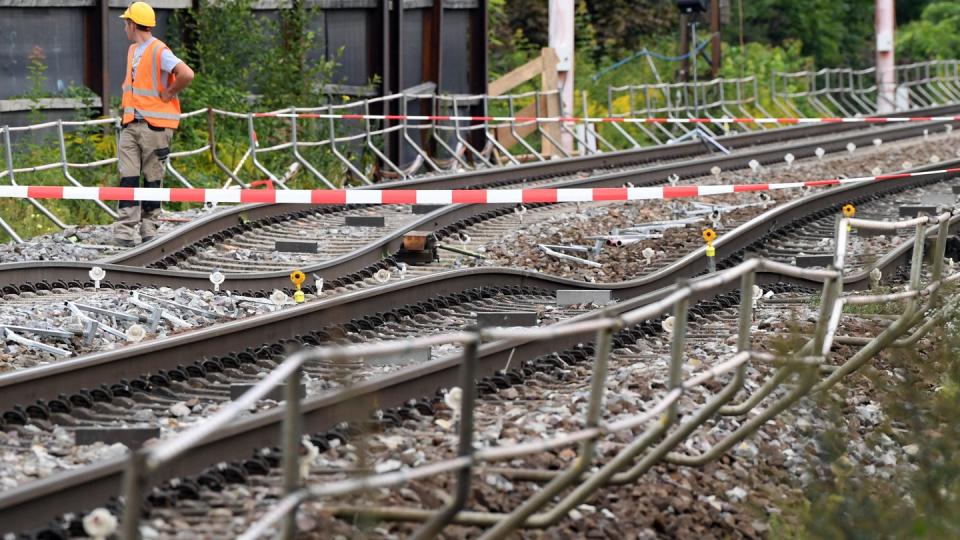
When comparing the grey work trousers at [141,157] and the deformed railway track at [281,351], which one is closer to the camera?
the deformed railway track at [281,351]

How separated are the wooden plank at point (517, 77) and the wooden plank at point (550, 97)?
0.68 feet

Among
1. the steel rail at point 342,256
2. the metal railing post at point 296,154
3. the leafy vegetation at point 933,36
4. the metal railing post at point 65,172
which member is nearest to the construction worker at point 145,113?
the steel rail at point 342,256

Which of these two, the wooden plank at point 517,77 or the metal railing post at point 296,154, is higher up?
the wooden plank at point 517,77

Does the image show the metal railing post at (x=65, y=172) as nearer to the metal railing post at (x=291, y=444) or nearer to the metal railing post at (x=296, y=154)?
the metal railing post at (x=296, y=154)

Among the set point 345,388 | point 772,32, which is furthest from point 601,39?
point 345,388

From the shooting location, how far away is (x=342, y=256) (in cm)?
1265

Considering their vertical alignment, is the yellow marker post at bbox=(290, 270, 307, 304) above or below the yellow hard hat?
below

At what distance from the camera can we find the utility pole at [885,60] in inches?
1436

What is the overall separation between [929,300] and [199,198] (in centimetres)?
579

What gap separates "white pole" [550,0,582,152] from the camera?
82.5 feet

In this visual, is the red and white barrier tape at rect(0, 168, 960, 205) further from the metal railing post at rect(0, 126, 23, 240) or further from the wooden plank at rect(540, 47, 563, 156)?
the wooden plank at rect(540, 47, 563, 156)

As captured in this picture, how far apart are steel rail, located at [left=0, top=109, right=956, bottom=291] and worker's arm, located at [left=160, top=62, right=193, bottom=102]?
0.97 meters

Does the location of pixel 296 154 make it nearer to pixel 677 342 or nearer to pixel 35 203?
pixel 35 203

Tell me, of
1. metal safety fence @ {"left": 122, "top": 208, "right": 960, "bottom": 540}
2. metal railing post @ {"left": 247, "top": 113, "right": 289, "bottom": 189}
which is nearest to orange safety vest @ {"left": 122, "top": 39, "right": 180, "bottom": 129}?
metal railing post @ {"left": 247, "top": 113, "right": 289, "bottom": 189}
